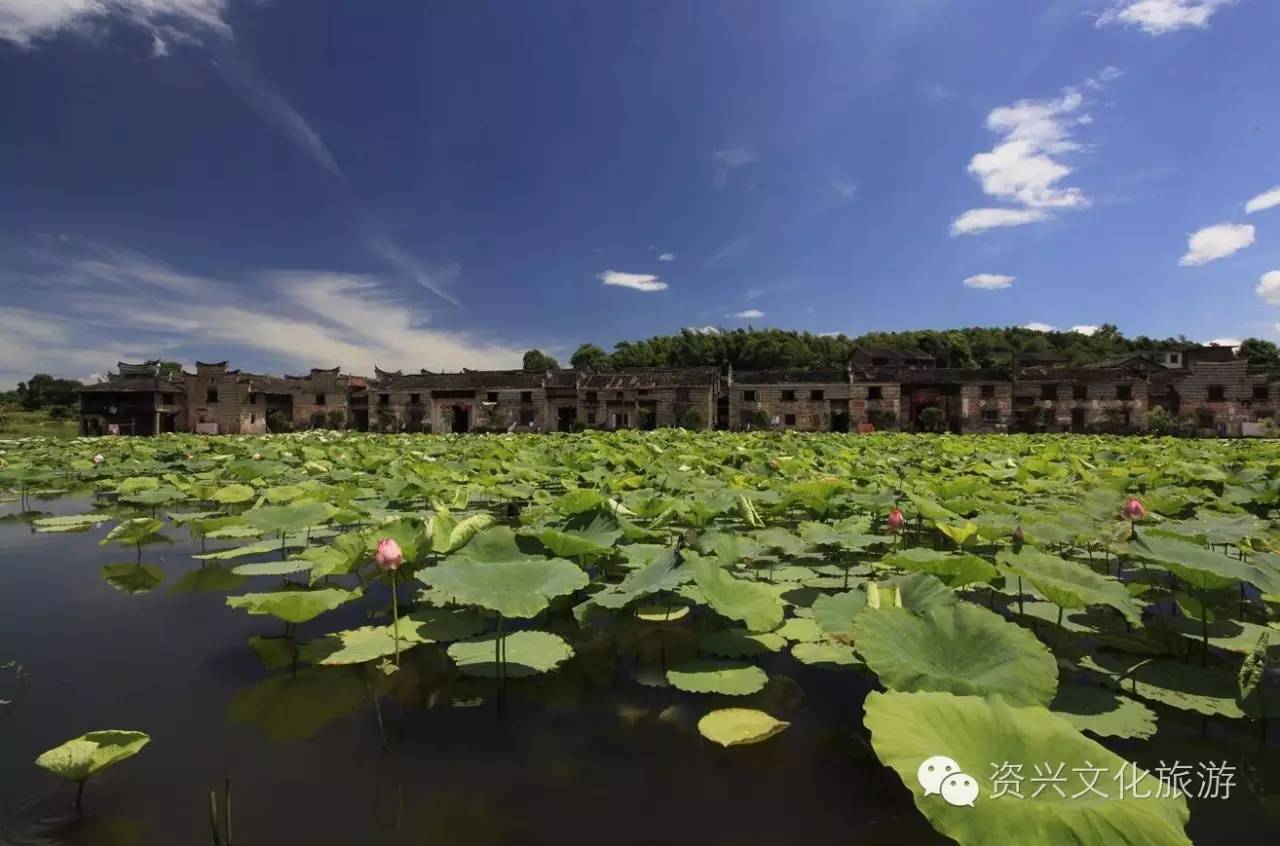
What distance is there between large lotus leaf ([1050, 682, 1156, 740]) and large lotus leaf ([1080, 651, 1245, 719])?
79mm

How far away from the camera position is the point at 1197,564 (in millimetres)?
2059

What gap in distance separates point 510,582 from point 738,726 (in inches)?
35.0

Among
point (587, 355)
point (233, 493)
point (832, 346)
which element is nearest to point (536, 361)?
point (587, 355)

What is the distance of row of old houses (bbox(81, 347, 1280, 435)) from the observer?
32.0 m

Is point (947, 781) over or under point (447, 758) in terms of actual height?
over

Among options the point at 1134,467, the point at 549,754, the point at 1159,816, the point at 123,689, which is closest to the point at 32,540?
the point at 123,689

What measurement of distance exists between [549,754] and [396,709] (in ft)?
1.87

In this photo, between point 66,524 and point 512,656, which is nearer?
point 512,656

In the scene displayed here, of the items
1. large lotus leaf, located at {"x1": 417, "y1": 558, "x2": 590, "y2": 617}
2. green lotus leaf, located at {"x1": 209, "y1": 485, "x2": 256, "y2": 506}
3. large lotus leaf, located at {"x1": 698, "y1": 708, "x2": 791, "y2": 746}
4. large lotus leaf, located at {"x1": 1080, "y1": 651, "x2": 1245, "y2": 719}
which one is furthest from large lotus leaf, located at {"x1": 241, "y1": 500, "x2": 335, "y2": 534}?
large lotus leaf, located at {"x1": 1080, "y1": 651, "x2": 1245, "y2": 719}

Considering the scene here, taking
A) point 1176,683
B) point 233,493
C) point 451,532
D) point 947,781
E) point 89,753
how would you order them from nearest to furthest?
point 947,781, point 89,753, point 1176,683, point 451,532, point 233,493

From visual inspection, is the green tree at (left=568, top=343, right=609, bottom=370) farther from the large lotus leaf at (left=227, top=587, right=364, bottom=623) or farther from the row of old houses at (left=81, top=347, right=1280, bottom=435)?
the large lotus leaf at (left=227, top=587, right=364, bottom=623)

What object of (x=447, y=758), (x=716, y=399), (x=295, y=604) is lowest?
(x=447, y=758)

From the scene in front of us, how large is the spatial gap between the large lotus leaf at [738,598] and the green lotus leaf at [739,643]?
8 centimetres

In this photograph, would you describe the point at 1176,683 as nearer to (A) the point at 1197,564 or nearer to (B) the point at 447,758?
(A) the point at 1197,564
